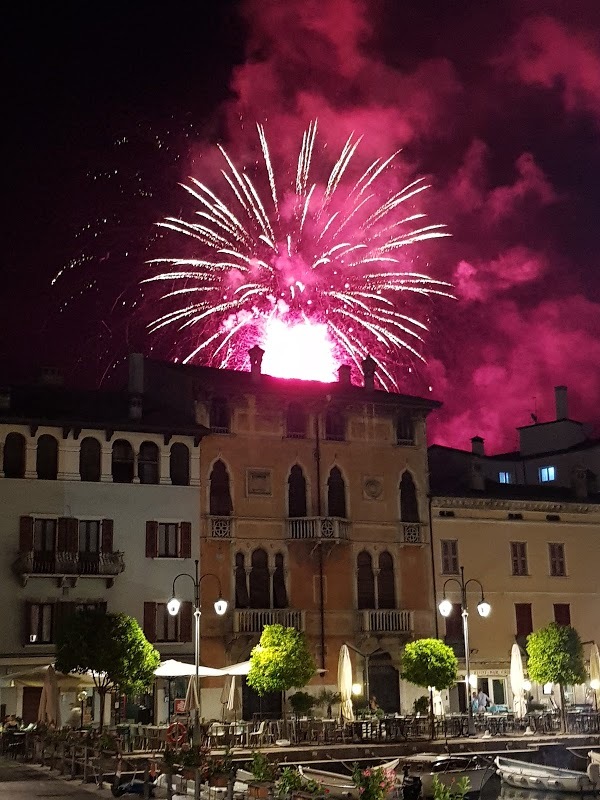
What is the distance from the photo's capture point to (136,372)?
5778 cm

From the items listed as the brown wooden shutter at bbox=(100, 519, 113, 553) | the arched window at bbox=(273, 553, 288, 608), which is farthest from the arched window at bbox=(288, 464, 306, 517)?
the brown wooden shutter at bbox=(100, 519, 113, 553)

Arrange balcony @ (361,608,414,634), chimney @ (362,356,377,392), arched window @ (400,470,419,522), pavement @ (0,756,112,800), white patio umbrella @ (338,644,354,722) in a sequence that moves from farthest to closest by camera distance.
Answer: chimney @ (362,356,377,392)
arched window @ (400,470,419,522)
balcony @ (361,608,414,634)
white patio umbrella @ (338,644,354,722)
pavement @ (0,756,112,800)

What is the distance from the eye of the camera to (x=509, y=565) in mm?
59906

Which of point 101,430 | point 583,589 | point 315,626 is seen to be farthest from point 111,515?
point 583,589

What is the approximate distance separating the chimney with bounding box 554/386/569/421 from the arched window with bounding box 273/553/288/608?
28.9m

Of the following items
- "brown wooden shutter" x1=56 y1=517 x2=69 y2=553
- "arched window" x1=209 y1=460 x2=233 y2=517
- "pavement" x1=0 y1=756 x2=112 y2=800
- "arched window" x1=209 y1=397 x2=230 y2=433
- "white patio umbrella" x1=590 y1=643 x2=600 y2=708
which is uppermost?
"arched window" x1=209 y1=397 x2=230 y2=433

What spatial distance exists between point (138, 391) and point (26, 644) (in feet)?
47.5

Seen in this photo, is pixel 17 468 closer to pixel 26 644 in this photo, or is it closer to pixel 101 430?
pixel 101 430

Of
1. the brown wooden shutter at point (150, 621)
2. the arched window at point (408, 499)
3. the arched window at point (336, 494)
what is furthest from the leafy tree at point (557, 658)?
the brown wooden shutter at point (150, 621)

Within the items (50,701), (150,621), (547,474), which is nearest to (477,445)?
(547,474)

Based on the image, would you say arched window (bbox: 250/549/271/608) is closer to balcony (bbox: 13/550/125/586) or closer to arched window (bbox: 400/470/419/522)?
balcony (bbox: 13/550/125/586)

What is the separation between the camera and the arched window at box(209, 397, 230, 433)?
55031mm

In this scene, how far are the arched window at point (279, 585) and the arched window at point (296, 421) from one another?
6.03 m

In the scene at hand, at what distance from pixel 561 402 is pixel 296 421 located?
27.2m
